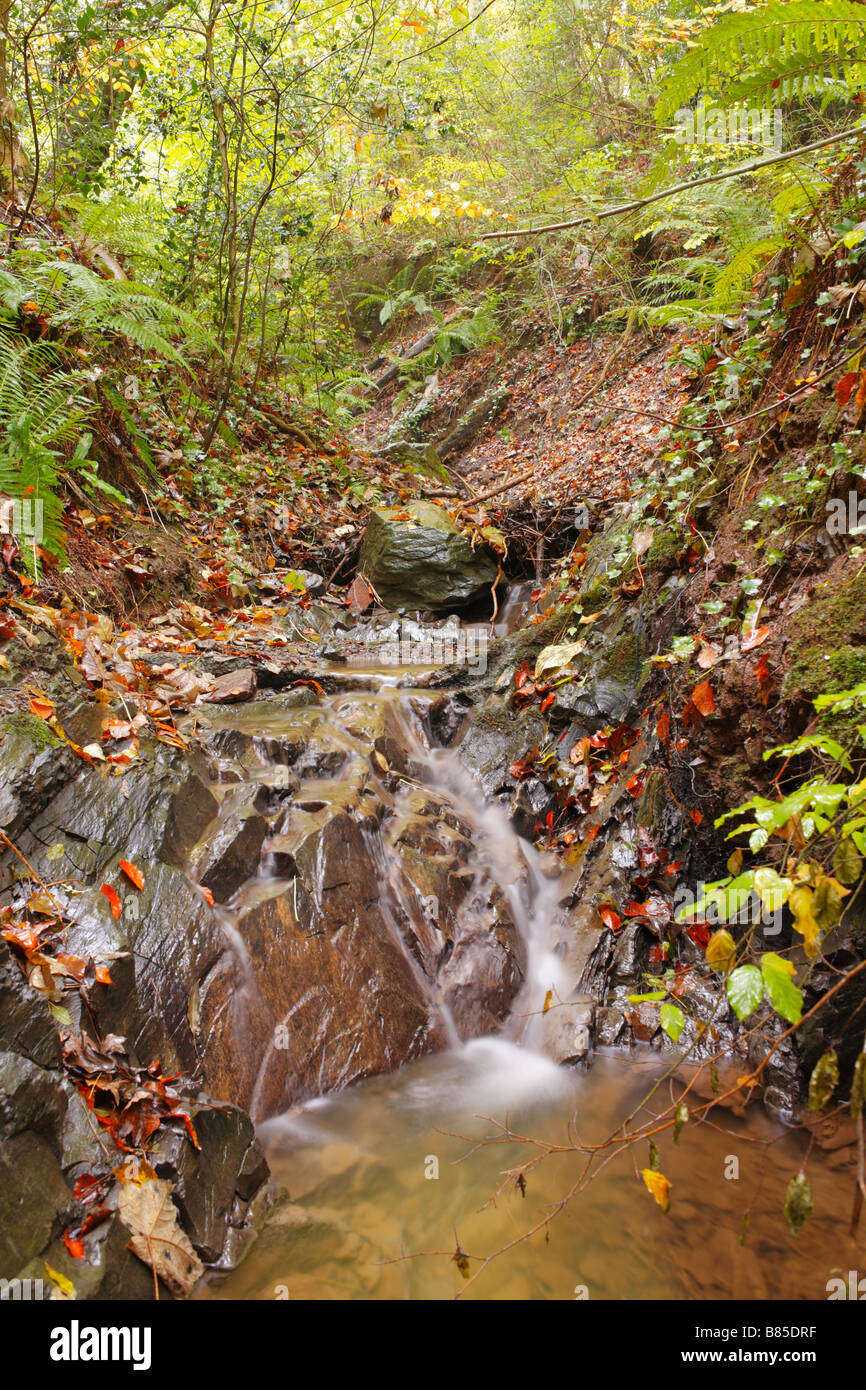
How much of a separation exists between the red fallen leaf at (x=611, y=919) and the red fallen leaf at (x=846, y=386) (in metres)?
2.96

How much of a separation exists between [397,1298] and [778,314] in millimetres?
5291

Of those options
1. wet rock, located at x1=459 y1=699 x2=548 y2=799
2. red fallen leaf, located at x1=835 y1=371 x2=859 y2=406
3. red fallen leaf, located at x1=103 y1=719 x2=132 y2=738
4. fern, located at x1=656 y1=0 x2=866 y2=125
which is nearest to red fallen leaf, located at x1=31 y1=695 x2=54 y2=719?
red fallen leaf, located at x1=103 y1=719 x2=132 y2=738

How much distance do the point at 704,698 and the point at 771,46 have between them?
2604mm

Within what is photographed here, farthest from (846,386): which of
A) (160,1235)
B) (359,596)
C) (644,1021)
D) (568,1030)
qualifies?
(359,596)

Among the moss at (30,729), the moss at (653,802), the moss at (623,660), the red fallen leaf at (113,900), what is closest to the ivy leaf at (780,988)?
the moss at (653,802)

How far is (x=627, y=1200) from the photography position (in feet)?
9.59

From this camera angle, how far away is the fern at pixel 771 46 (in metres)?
2.25

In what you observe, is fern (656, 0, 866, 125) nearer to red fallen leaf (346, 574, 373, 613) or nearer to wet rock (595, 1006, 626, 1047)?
wet rock (595, 1006, 626, 1047)

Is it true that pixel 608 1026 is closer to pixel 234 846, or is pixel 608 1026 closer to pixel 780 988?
pixel 234 846

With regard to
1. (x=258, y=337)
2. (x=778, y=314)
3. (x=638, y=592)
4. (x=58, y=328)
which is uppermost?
(x=258, y=337)
